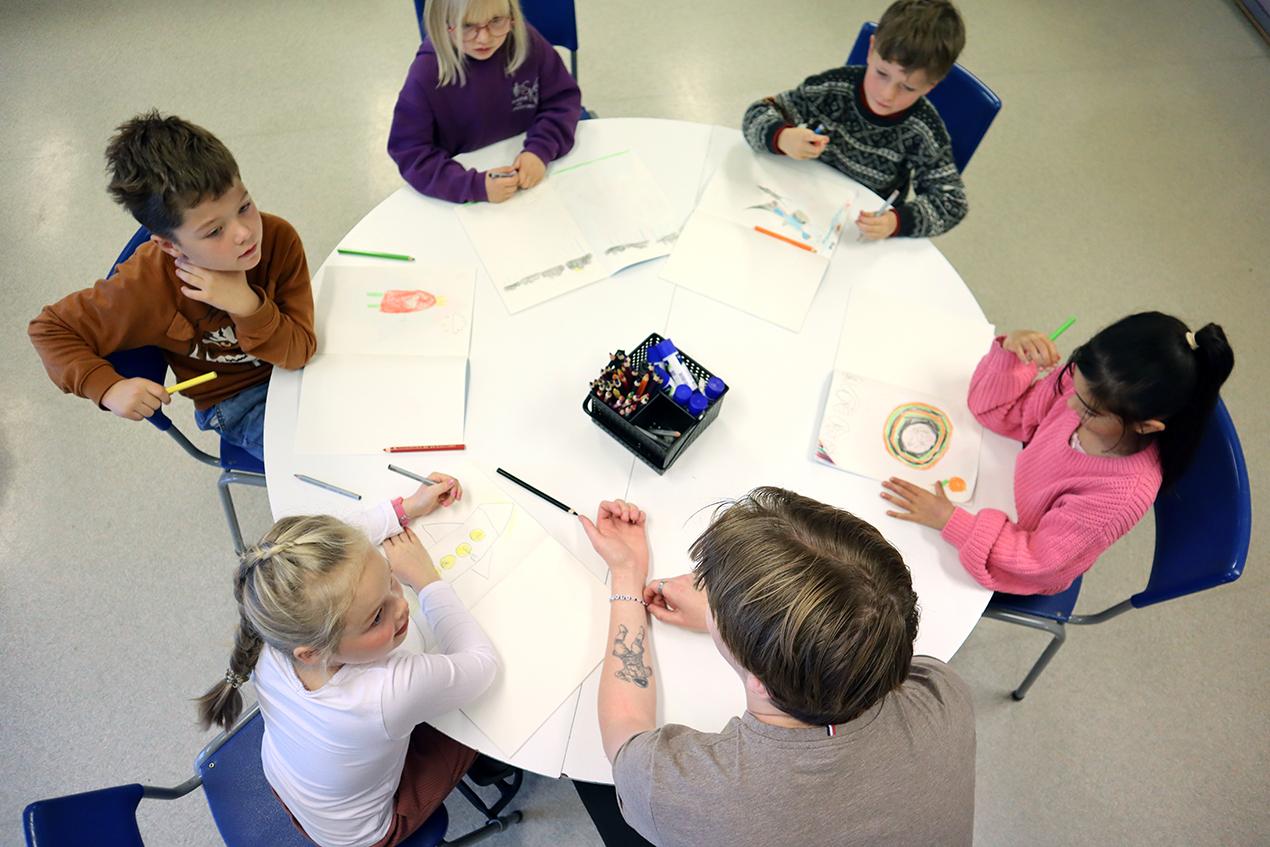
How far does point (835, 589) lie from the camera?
3.08ft

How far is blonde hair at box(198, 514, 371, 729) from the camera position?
3.64 ft

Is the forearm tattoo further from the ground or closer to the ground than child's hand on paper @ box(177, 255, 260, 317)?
closer to the ground

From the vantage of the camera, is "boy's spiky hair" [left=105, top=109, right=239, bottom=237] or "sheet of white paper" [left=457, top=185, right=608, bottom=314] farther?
"sheet of white paper" [left=457, top=185, right=608, bottom=314]

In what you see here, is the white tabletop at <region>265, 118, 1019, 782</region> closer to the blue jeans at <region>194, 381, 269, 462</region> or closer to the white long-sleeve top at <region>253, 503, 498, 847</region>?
the white long-sleeve top at <region>253, 503, 498, 847</region>

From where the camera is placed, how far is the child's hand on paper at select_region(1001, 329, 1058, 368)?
1.46 metres

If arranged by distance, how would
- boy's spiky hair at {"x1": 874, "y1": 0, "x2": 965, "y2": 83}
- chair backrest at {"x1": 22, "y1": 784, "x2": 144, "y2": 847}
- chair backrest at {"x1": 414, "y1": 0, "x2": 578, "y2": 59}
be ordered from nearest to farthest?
1. chair backrest at {"x1": 22, "y1": 784, "x2": 144, "y2": 847}
2. boy's spiky hair at {"x1": 874, "y1": 0, "x2": 965, "y2": 83}
3. chair backrest at {"x1": 414, "y1": 0, "x2": 578, "y2": 59}

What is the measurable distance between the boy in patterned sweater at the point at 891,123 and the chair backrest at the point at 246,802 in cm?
149

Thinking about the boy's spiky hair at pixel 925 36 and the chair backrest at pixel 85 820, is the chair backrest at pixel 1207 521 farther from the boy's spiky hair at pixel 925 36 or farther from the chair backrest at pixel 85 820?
the chair backrest at pixel 85 820

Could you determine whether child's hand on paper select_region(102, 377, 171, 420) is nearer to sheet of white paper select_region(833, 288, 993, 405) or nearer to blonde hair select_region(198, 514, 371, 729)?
blonde hair select_region(198, 514, 371, 729)

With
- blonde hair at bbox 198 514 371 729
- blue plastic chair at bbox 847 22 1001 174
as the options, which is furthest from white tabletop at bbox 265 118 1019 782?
blue plastic chair at bbox 847 22 1001 174

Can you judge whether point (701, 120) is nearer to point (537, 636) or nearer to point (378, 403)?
point (378, 403)

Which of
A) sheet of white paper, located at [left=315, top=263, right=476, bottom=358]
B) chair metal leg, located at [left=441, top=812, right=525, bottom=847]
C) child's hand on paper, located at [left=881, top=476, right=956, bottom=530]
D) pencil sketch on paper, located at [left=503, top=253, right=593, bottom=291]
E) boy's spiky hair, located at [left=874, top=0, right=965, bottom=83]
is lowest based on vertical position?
chair metal leg, located at [left=441, top=812, right=525, bottom=847]

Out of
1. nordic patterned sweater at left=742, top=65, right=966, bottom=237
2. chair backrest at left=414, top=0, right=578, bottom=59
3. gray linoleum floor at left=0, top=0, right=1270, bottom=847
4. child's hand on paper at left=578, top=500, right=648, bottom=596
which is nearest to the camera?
child's hand on paper at left=578, top=500, right=648, bottom=596

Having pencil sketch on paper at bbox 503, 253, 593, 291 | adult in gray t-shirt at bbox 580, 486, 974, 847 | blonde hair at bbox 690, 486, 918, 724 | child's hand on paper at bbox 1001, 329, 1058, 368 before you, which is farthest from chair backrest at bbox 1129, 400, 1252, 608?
pencil sketch on paper at bbox 503, 253, 593, 291
